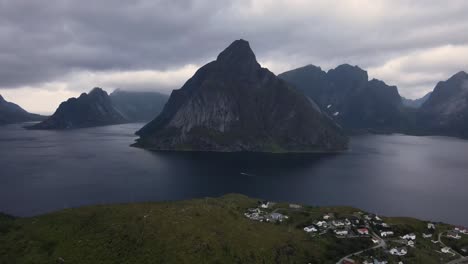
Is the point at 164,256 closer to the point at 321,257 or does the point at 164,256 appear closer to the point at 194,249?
the point at 194,249

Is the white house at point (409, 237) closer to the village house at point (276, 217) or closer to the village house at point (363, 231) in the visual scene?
the village house at point (363, 231)

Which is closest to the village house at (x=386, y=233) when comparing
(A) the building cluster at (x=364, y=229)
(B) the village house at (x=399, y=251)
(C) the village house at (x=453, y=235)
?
(A) the building cluster at (x=364, y=229)

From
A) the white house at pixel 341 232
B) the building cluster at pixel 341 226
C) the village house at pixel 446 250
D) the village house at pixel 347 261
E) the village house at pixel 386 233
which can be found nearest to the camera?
the village house at pixel 347 261

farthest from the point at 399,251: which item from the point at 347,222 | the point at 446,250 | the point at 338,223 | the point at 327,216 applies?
the point at 327,216

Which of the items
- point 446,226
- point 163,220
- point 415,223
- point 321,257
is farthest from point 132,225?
point 446,226

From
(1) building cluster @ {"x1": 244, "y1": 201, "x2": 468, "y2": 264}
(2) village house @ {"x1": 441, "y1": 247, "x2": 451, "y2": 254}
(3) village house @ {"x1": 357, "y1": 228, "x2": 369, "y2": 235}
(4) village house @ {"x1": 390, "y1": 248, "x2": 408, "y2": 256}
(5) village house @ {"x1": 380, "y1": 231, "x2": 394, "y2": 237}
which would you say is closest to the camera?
(4) village house @ {"x1": 390, "y1": 248, "x2": 408, "y2": 256}

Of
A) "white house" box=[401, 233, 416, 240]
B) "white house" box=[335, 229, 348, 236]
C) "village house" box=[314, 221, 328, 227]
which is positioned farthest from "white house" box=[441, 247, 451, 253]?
"village house" box=[314, 221, 328, 227]

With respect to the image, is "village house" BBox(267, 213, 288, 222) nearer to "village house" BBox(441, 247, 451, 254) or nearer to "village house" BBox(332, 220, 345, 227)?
"village house" BBox(332, 220, 345, 227)

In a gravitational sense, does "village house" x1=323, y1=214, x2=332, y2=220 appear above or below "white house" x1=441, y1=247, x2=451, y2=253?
above

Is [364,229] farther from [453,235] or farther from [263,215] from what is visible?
[263,215]

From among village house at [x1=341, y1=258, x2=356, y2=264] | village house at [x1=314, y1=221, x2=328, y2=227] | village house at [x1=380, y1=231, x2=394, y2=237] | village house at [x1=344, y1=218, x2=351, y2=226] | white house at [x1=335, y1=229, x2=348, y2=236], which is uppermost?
village house at [x1=344, y1=218, x2=351, y2=226]
